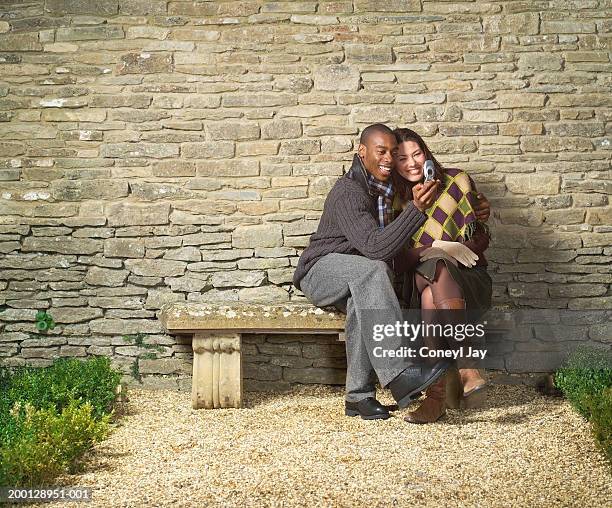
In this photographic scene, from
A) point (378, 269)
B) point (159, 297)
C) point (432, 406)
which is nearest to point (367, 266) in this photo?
point (378, 269)

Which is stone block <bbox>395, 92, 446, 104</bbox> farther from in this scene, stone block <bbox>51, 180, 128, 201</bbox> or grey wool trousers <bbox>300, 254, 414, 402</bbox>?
stone block <bbox>51, 180, 128, 201</bbox>

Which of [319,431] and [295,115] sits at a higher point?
[295,115]

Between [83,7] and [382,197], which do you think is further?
[83,7]

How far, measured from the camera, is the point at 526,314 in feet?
18.1

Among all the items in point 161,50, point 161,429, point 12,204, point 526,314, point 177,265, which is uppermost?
point 161,50

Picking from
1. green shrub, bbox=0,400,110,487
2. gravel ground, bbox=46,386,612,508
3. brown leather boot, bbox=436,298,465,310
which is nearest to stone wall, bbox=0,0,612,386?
gravel ground, bbox=46,386,612,508

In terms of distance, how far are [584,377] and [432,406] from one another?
1.07m

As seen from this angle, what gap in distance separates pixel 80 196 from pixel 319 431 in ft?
8.10

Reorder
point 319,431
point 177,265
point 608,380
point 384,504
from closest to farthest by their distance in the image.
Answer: point 384,504
point 319,431
point 608,380
point 177,265

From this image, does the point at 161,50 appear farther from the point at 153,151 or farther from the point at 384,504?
the point at 384,504

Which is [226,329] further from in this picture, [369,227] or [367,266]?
[369,227]

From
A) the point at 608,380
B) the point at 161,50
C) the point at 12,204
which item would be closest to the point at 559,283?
the point at 608,380

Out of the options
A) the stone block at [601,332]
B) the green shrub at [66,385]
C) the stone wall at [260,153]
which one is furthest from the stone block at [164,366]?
the stone block at [601,332]

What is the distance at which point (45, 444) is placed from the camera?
3.57 m
